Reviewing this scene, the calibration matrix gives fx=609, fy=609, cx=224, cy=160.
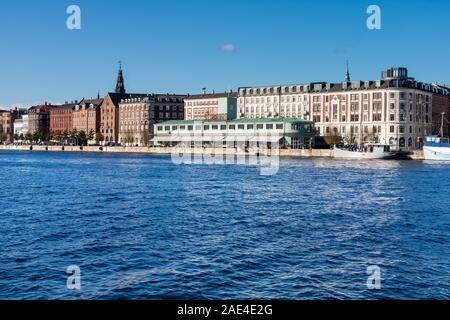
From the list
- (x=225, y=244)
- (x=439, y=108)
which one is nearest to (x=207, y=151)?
(x=439, y=108)

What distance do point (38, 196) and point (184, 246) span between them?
20.4 m

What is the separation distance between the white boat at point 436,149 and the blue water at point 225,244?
59000mm

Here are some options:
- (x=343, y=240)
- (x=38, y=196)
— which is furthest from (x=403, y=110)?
(x=343, y=240)

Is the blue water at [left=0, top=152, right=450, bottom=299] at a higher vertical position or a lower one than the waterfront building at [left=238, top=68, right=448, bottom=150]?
lower

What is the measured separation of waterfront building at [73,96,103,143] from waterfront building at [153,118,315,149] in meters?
41.0

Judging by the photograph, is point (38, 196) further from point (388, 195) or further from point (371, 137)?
point (371, 137)

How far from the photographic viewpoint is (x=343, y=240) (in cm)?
2316

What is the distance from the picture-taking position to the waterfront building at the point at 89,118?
619 feet

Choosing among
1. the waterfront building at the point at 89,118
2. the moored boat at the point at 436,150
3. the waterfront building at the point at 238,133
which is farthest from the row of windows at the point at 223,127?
the waterfront building at the point at 89,118

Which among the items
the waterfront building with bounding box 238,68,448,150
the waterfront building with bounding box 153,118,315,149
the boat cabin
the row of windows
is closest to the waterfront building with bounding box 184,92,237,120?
the row of windows

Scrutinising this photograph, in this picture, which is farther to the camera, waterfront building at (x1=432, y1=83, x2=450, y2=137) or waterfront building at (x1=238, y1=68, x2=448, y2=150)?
waterfront building at (x1=432, y1=83, x2=450, y2=137)

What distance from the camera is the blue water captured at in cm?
1648

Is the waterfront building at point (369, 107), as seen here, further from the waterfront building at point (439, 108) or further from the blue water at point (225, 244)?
the blue water at point (225, 244)

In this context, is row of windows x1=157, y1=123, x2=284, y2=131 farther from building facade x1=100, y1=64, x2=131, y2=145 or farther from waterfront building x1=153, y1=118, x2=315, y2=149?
building facade x1=100, y1=64, x2=131, y2=145
